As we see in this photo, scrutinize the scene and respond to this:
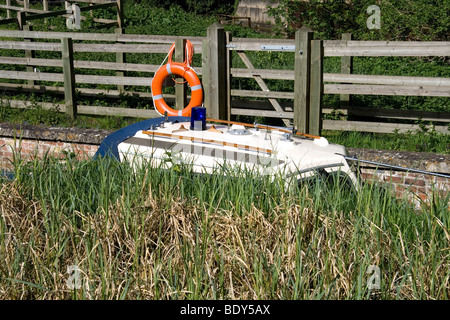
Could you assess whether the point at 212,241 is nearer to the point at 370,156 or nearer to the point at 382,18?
the point at 370,156

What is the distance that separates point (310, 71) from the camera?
314 inches

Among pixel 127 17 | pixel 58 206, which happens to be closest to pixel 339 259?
pixel 58 206

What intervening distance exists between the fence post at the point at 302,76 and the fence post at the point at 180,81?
1.69 m

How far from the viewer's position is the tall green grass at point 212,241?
3354 millimetres

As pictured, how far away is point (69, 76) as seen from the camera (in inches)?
373

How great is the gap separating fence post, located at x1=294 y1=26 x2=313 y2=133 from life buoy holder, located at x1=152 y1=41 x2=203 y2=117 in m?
1.35

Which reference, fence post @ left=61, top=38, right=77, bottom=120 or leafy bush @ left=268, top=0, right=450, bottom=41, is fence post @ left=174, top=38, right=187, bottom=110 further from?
leafy bush @ left=268, top=0, right=450, bottom=41

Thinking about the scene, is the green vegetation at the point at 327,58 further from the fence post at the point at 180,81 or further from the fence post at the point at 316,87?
the fence post at the point at 180,81

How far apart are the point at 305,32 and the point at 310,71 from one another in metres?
0.49

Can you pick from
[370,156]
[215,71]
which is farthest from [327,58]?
[370,156]

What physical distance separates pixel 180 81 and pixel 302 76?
5.98 ft

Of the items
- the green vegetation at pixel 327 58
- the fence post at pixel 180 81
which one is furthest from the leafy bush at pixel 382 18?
the fence post at pixel 180 81

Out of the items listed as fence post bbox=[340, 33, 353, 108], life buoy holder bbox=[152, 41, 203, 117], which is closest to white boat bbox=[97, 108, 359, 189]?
life buoy holder bbox=[152, 41, 203, 117]

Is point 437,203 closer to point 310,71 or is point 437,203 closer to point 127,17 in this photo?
point 310,71
